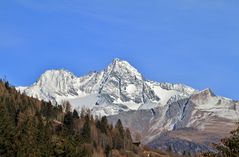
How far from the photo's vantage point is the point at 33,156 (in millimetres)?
96375

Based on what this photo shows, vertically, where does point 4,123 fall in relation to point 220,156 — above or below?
above

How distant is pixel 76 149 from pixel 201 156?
6527 cm

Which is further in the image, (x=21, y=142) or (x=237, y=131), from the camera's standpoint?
(x=21, y=142)

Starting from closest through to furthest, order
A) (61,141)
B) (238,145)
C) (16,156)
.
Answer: (238,145) → (16,156) → (61,141)

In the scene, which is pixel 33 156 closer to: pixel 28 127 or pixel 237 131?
pixel 28 127

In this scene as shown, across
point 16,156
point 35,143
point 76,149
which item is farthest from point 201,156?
point 35,143

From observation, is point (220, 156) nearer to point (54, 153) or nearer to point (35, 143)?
point (54, 153)

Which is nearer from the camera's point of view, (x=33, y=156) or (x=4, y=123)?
(x=33, y=156)

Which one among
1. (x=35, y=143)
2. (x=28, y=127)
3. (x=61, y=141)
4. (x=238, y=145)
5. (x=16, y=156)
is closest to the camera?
(x=238, y=145)

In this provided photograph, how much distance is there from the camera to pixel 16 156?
308ft

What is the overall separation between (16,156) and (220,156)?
60599 mm

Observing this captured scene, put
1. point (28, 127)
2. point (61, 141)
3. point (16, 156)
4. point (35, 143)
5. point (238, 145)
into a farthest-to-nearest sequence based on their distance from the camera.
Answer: point (28, 127), point (35, 143), point (61, 141), point (16, 156), point (238, 145)

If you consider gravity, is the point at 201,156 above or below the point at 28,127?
below

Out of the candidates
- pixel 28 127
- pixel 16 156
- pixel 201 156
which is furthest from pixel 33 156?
pixel 201 156
